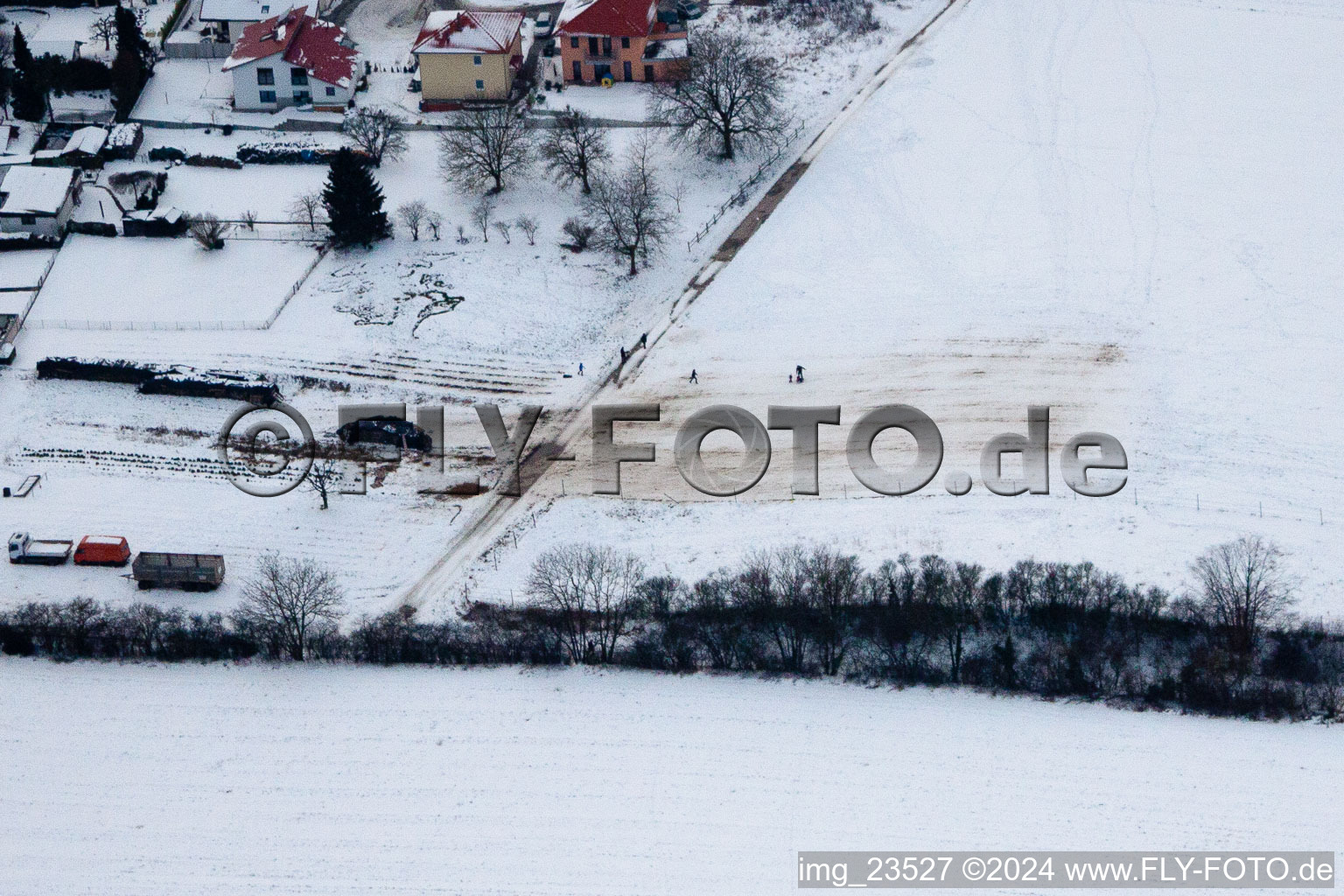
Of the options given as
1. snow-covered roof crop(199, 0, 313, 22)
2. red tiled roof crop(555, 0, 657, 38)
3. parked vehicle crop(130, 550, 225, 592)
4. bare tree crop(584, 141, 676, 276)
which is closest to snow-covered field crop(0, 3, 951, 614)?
parked vehicle crop(130, 550, 225, 592)

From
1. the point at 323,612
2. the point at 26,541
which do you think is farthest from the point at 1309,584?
the point at 26,541

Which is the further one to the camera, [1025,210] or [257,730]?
[1025,210]

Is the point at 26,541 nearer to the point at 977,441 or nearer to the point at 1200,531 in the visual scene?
the point at 977,441

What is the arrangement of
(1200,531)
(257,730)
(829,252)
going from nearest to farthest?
(257,730) < (1200,531) < (829,252)

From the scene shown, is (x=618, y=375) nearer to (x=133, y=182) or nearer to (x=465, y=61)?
(x=465, y=61)

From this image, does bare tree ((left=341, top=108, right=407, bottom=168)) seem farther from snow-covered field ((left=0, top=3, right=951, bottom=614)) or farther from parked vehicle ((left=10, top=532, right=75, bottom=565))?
parked vehicle ((left=10, top=532, right=75, bottom=565))
